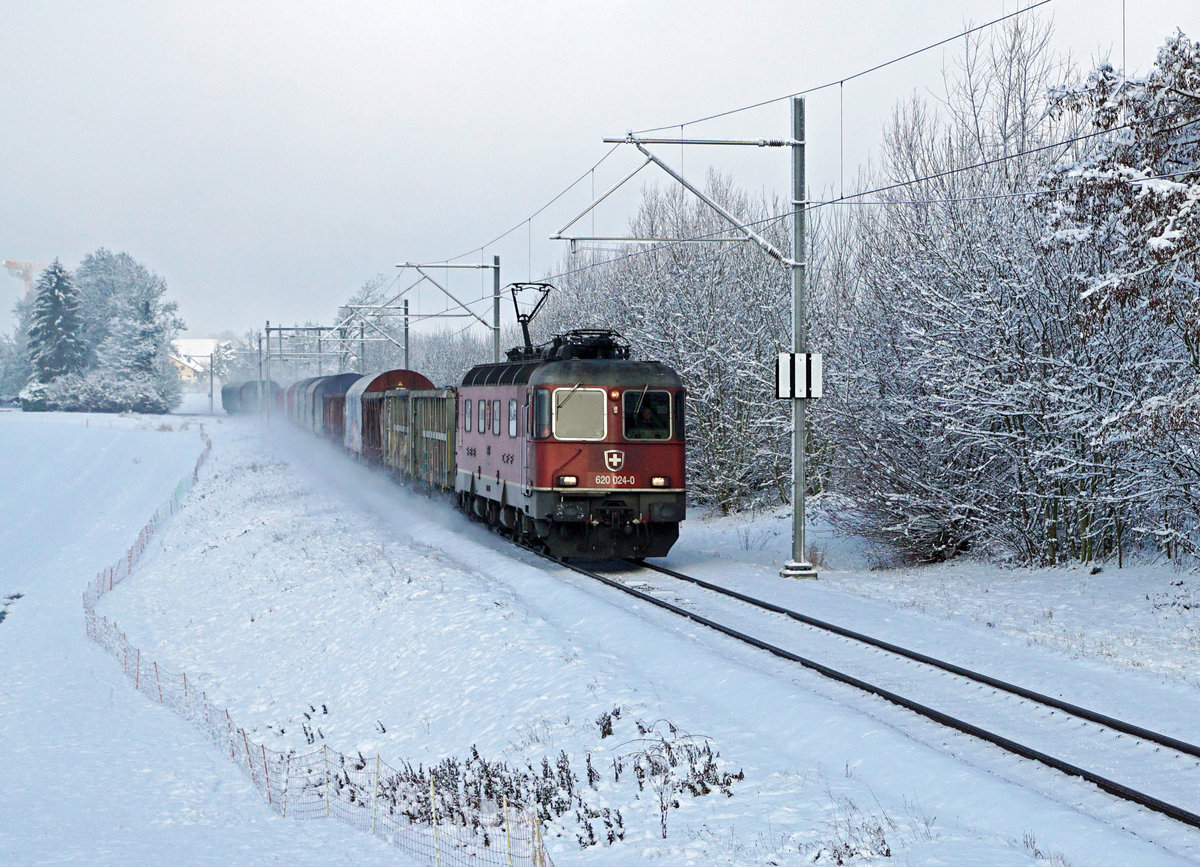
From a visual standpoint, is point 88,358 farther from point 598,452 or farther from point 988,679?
point 988,679

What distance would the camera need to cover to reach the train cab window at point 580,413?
59.1ft

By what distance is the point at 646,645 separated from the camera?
494 inches

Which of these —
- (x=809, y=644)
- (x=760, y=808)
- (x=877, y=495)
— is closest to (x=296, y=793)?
(x=809, y=644)

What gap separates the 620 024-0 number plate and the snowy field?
60.5 inches

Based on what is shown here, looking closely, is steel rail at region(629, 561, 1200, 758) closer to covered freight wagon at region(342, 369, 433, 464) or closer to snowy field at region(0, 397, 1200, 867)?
snowy field at region(0, 397, 1200, 867)

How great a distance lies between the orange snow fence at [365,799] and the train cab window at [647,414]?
7.12 metres

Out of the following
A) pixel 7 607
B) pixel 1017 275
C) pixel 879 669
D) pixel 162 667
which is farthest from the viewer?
pixel 7 607

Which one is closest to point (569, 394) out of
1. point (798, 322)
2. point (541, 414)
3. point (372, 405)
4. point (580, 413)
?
point (580, 413)

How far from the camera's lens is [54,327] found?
327 ft

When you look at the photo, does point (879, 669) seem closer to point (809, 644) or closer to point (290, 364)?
point (809, 644)

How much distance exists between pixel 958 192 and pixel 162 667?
51.8 feet

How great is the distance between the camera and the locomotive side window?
18.0 metres

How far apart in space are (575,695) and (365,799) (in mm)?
2501

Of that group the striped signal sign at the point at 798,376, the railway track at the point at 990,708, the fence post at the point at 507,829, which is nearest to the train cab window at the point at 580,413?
the striped signal sign at the point at 798,376
